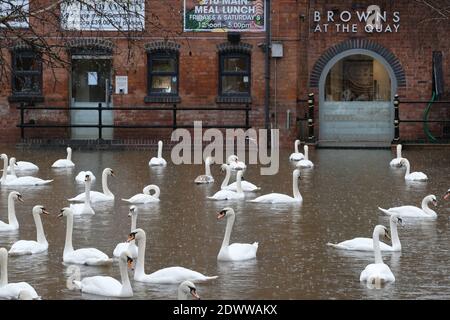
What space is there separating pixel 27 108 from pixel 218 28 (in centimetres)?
594

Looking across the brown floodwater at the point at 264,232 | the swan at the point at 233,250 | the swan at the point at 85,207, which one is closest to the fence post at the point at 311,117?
the brown floodwater at the point at 264,232

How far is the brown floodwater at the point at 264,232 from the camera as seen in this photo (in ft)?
42.7

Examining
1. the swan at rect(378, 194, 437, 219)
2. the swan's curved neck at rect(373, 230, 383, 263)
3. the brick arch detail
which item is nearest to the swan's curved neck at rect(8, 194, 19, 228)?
the swan's curved neck at rect(373, 230, 383, 263)

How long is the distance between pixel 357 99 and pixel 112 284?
24906 millimetres

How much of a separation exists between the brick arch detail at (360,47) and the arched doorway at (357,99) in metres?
0.10

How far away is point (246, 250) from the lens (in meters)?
14.8

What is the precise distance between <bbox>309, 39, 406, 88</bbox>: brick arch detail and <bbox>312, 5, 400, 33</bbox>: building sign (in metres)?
0.38

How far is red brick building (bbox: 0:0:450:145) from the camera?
35750 millimetres

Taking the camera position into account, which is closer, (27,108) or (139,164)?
(139,164)

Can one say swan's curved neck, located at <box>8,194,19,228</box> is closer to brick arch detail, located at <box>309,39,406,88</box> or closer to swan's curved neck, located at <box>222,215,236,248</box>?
swan's curved neck, located at <box>222,215,236,248</box>

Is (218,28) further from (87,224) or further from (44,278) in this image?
(44,278)

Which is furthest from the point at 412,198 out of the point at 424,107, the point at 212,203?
the point at 424,107

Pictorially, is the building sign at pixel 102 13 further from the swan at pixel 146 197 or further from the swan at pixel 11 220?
the swan at pixel 11 220
